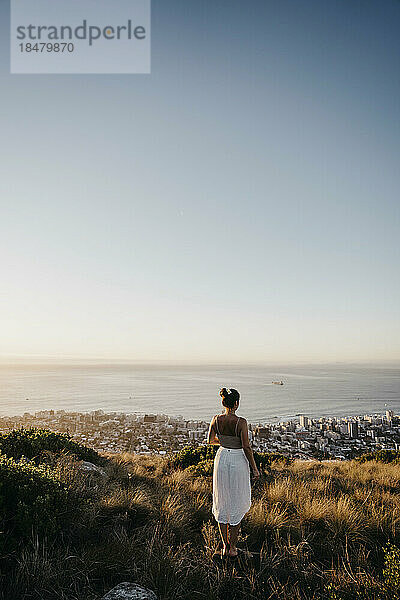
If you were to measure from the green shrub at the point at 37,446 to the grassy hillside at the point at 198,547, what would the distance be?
1028 millimetres

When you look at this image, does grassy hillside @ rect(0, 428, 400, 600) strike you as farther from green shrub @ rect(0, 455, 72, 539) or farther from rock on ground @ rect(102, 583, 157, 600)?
rock on ground @ rect(102, 583, 157, 600)

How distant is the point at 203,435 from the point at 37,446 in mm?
13511

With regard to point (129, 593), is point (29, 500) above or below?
above

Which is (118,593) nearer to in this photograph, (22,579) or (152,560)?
(152,560)

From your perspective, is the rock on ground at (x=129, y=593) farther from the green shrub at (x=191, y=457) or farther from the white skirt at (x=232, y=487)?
the green shrub at (x=191, y=457)

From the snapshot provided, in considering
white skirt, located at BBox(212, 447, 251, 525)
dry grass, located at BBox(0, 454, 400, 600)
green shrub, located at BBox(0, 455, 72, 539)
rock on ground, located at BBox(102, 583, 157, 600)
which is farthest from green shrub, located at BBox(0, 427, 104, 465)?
white skirt, located at BBox(212, 447, 251, 525)

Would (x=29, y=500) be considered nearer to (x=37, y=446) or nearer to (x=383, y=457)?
(x=37, y=446)

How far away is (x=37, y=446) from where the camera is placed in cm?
773

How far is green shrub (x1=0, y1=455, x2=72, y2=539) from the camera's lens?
4.24 meters

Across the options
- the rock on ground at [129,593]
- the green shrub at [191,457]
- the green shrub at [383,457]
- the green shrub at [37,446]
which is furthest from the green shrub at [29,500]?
the green shrub at [383,457]

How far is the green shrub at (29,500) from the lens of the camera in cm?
424

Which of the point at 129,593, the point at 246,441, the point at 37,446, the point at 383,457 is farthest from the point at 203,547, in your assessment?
the point at 383,457

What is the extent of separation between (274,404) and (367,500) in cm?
3135

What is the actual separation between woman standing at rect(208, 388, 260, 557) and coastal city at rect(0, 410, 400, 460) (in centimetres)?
1134
